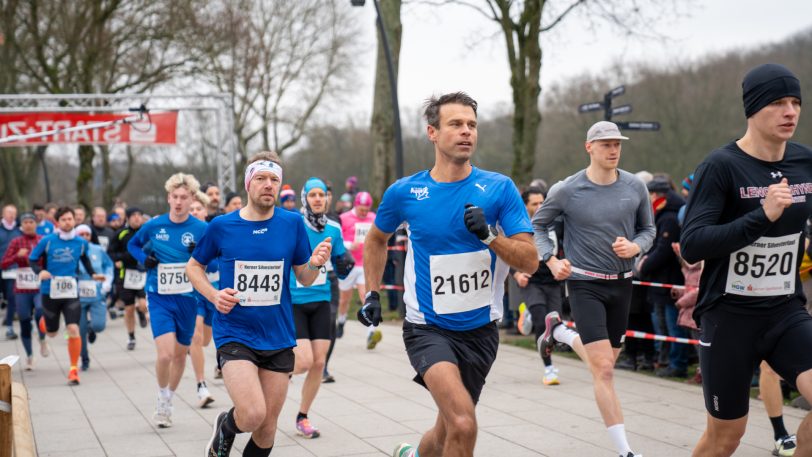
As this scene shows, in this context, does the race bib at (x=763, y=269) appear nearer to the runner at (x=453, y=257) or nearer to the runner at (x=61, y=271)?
the runner at (x=453, y=257)

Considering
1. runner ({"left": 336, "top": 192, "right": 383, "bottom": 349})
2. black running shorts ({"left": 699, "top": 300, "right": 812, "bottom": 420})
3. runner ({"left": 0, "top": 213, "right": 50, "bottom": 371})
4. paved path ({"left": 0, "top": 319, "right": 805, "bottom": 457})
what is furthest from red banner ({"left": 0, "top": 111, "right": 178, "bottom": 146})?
black running shorts ({"left": 699, "top": 300, "right": 812, "bottom": 420})

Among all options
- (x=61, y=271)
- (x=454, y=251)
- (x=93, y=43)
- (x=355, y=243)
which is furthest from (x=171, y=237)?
(x=93, y=43)

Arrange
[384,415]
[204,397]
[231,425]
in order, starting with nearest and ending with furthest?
[231,425] → [384,415] → [204,397]

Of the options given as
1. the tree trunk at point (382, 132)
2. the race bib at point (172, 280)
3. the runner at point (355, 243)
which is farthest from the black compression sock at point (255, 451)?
the tree trunk at point (382, 132)

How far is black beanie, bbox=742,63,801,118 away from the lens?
4.44 m

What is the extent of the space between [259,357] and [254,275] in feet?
1.68

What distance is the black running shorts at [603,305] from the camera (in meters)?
6.66

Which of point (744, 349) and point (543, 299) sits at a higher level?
point (744, 349)

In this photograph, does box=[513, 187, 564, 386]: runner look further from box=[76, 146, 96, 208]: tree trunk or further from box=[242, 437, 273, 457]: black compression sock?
box=[76, 146, 96, 208]: tree trunk

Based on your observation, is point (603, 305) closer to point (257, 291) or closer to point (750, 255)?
point (750, 255)

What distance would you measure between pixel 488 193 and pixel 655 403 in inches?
185

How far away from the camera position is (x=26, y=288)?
13375 mm

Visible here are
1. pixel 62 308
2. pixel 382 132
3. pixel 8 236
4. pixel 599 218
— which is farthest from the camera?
pixel 382 132

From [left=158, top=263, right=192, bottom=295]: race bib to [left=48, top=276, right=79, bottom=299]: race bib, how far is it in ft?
12.0
